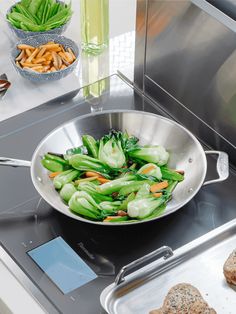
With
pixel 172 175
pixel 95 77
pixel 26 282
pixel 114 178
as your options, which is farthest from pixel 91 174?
pixel 95 77

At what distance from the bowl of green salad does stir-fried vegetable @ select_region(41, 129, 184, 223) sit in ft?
Answer: 1.40

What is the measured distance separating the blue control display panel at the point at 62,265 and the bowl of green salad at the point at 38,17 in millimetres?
649

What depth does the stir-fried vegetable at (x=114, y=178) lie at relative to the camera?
4.14 feet

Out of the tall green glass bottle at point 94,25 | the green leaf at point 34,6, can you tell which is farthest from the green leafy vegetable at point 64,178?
the green leaf at point 34,6

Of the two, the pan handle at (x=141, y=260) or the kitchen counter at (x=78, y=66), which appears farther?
the kitchen counter at (x=78, y=66)

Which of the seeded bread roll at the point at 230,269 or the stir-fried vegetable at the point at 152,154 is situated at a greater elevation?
the stir-fried vegetable at the point at 152,154

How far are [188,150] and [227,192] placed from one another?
11cm

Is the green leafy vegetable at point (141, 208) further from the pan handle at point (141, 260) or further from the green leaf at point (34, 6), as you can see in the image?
the green leaf at point (34, 6)

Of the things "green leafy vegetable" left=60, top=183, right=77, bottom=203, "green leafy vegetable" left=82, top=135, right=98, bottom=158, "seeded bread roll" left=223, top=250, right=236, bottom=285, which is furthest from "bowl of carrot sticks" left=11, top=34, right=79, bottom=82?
"seeded bread roll" left=223, top=250, right=236, bottom=285

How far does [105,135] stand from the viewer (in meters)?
1.45

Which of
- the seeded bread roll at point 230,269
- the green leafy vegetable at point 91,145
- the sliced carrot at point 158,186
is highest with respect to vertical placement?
the green leafy vegetable at point 91,145

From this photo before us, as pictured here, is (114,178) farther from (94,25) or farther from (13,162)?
(94,25)

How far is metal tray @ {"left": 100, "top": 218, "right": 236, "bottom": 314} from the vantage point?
1.15 m

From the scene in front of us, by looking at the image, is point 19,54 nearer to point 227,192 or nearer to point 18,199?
point 18,199
